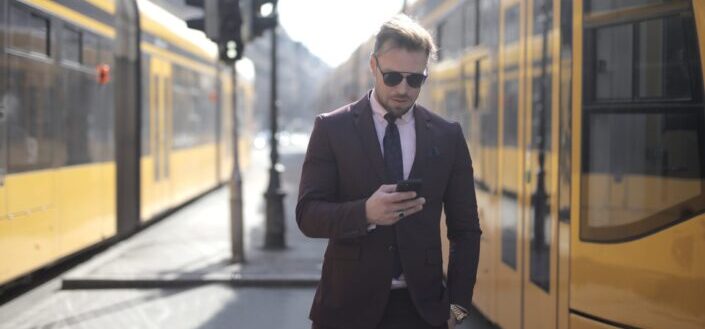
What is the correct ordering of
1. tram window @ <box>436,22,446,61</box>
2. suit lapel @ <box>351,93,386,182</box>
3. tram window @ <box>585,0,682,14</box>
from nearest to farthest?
suit lapel @ <box>351,93,386,182</box>, tram window @ <box>585,0,682,14</box>, tram window @ <box>436,22,446,61</box>

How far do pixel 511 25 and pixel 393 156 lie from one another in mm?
3426

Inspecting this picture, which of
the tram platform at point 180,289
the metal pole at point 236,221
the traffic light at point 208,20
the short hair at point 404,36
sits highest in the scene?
the traffic light at point 208,20

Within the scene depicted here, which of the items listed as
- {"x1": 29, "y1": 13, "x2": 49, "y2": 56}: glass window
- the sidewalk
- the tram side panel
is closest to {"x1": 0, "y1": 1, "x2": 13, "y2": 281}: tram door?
{"x1": 29, "y1": 13, "x2": 49, "y2": 56}: glass window

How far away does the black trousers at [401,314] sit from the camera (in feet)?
9.92

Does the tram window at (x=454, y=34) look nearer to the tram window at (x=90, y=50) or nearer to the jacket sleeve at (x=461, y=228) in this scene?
the tram window at (x=90, y=50)

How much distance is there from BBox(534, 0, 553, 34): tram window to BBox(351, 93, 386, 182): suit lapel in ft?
7.82

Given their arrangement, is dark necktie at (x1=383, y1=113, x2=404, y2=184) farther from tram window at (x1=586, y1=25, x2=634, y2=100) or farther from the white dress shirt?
tram window at (x1=586, y1=25, x2=634, y2=100)

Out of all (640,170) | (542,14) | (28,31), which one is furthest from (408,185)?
(28,31)

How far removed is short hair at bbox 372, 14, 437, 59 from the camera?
2.96 meters

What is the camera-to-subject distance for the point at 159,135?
14602 mm

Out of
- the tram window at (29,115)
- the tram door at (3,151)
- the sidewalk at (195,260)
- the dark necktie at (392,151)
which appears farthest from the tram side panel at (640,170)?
the sidewalk at (195,260)

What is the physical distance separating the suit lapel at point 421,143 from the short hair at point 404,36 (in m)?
0.22

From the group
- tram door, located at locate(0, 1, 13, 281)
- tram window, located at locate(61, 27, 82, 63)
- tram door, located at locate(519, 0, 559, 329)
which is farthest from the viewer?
tram window, located at locate(61, 27, 82, 63)

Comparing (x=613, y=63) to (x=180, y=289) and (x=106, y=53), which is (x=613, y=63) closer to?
(x=180, y=289)
